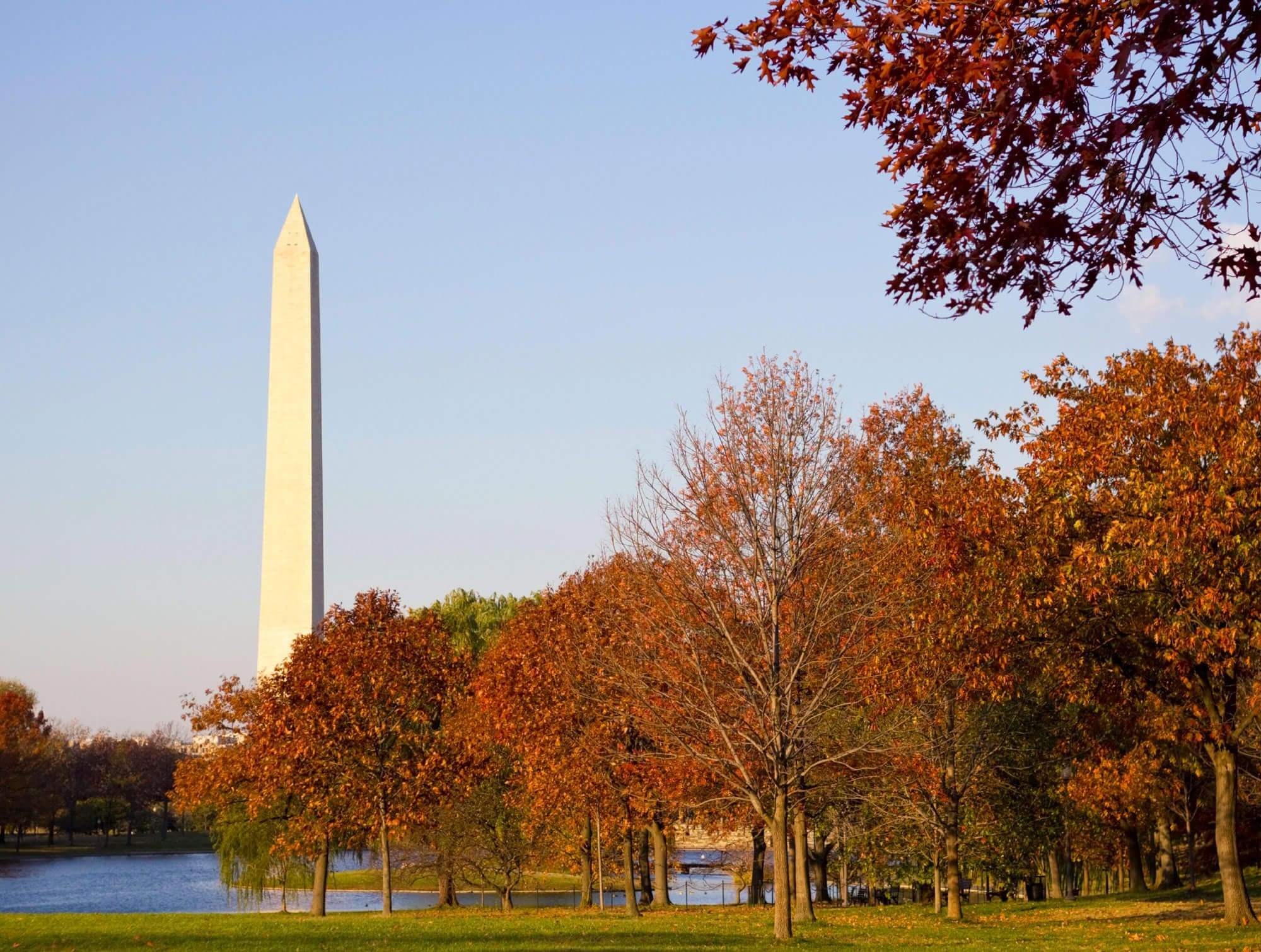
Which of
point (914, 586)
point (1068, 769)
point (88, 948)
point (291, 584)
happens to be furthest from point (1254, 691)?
point (291, 584)

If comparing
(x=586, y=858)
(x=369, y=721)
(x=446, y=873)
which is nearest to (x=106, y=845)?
(x=446, y=873)

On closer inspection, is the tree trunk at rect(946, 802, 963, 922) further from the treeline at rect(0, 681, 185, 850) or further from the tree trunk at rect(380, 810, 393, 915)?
the treeline at rect(0, 681, 185, 850)

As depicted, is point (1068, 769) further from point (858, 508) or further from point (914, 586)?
point (858, 508)

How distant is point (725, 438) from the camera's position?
21.1m

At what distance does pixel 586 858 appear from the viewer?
121 ft

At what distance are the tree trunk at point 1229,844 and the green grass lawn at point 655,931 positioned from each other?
0.60 m

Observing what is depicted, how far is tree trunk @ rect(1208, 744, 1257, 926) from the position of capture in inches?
836

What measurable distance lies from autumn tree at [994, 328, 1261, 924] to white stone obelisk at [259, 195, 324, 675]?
3332 cm

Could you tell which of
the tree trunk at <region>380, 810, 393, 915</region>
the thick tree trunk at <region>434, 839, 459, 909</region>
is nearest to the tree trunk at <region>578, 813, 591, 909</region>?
the thick tree trunk at <region>434, 839, 459, 909</region>

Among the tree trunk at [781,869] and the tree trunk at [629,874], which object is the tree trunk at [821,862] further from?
the tree trunk at [781,869]

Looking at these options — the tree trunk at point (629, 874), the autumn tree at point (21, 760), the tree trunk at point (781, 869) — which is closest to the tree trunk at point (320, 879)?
the tree trunk at point (629, 874)

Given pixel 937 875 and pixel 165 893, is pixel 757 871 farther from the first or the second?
pixel 165 893

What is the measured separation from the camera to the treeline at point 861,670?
67.2ft

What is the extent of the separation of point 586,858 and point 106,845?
2974 inches
